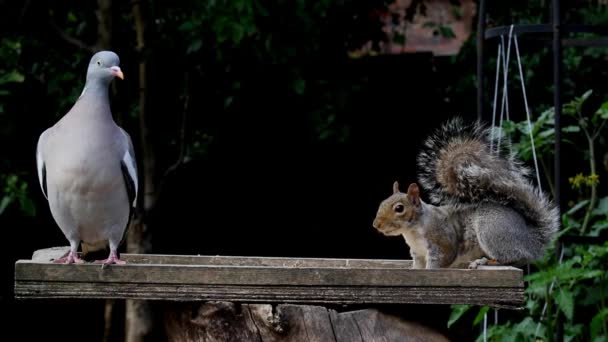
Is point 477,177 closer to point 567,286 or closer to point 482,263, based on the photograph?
point 482,263

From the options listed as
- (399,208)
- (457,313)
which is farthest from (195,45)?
(399,208)

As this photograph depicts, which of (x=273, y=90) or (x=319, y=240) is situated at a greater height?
(x=273, y=90)

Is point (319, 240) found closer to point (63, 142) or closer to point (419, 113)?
point (419, 113)

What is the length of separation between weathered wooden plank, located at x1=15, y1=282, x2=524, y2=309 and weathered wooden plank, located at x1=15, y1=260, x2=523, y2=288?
0.01 metres

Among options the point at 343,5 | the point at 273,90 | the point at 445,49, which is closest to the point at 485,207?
the point at 343,5

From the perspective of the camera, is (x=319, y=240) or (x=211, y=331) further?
(x=319, y=240)

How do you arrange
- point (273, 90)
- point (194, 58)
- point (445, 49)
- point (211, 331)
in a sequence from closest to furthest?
1. point (211, 331)
2. point (194, 58)
3. point (273, 90)
4. point (445, 49)

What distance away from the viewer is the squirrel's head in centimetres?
298

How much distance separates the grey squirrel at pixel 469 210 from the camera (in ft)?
9.86

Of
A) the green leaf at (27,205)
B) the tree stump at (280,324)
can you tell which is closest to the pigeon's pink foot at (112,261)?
the tree stump at (280,324)

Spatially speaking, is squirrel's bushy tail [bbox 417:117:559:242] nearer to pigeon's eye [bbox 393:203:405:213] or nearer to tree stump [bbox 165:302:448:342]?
pigeon's eye [bbox 393:203:405:213]

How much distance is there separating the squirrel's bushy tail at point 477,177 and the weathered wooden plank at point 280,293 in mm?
644

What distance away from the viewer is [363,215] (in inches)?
272

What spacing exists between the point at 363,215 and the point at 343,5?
5.81 feet
